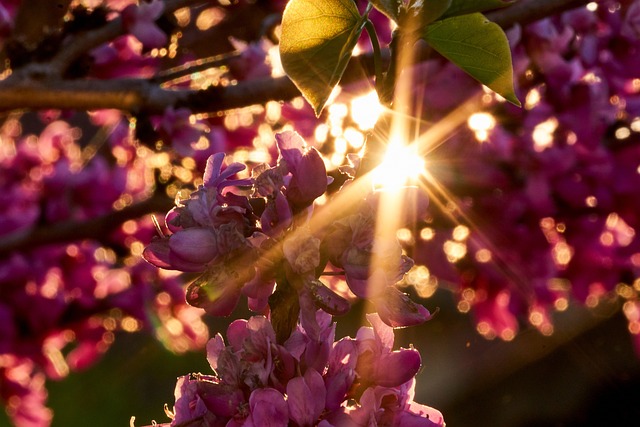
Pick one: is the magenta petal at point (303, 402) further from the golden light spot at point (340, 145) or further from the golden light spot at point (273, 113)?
the golden light spot at point (273, 113)

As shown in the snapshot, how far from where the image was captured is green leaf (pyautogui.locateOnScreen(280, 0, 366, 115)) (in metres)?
0.68

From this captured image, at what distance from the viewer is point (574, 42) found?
163cm

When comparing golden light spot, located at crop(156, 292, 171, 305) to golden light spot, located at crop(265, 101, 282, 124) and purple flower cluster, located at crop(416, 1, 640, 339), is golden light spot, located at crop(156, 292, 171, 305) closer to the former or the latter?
golden light spot, located at crop(265, 101, 282, 124)

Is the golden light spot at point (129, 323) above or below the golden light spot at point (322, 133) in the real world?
below

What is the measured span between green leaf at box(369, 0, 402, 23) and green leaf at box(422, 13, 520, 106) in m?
0.03

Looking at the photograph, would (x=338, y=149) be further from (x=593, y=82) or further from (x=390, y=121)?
(x=390, y=121)

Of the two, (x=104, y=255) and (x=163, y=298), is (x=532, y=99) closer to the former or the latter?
(x=163, y=298)

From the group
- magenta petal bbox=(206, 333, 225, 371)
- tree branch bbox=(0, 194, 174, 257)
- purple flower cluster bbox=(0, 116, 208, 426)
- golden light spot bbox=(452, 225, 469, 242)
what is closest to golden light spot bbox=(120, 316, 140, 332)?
purple flower cluster bbox=(0, 116, 208, 426)

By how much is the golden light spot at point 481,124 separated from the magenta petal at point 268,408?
1065 mm

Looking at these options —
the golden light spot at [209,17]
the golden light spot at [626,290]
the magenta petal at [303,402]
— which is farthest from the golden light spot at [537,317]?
the magenta petal at [303,402]

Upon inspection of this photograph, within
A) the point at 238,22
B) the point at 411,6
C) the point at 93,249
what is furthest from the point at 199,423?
the point at 93,249

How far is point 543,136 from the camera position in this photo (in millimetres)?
1805

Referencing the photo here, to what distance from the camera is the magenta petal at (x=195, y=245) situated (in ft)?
2.23

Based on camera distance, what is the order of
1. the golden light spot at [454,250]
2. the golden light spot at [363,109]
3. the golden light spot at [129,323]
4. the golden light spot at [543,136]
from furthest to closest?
1. the golden light spot at [129,323]
2. the golden light spot at [454,250]
3. the golden light spot at [543,136]
4. the golden light spot at [363,109]
